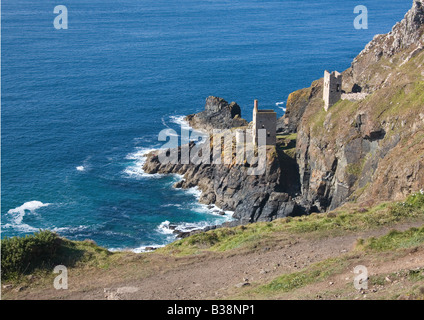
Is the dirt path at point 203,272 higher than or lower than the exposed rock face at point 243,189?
higher

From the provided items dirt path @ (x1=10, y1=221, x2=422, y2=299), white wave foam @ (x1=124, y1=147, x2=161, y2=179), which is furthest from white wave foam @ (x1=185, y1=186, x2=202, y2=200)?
dirt path @ (x1=10, y1=221, x2=422, y2=299)

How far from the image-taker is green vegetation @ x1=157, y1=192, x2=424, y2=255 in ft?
116

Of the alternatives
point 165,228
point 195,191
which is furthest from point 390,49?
point 165,228

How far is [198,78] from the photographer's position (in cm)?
14925

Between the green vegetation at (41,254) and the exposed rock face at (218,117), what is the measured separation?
237 ft

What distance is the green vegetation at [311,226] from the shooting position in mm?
35281

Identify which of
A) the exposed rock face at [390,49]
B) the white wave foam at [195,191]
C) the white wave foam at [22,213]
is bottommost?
the white wave foam at [22,213]

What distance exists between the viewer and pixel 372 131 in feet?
214

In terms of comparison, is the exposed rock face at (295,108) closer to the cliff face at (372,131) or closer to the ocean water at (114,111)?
the cliff face at (372,131)

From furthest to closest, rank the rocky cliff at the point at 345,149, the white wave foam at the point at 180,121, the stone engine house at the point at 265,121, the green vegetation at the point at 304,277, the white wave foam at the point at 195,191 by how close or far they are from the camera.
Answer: the white wave foam at the point at 180,121 < the white wave foam at the point at 195,191 < the stone engine house at the point at 265,121 < the rocky cliff at the point at 345,149 < the green vegetation at the point at 304,277

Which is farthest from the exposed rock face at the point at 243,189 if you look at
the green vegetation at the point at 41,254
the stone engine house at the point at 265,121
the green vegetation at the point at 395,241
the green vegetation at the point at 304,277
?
the green vegetation at the point at 304,277

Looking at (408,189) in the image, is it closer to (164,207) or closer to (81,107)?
(164,207)
